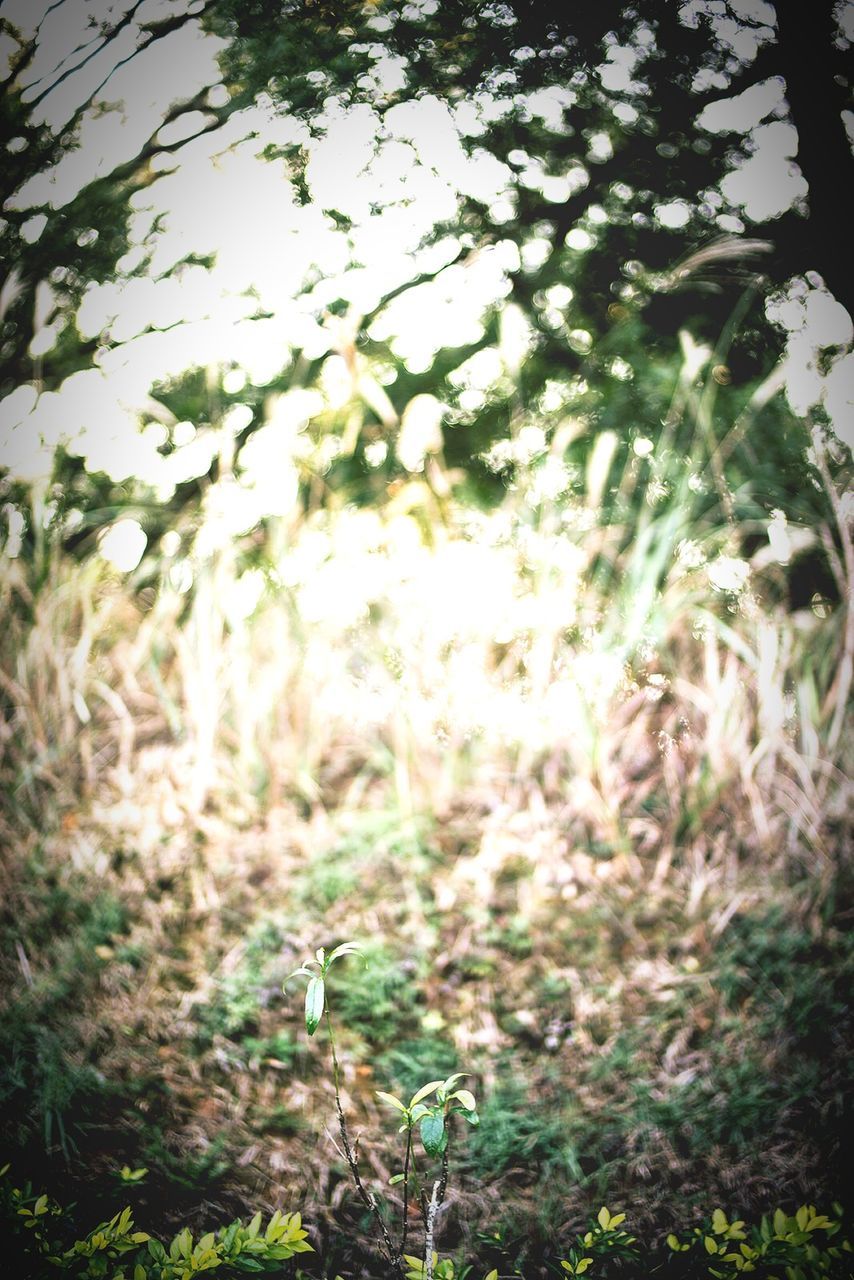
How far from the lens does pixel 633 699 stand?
1462mm

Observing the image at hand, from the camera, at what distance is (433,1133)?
700mm

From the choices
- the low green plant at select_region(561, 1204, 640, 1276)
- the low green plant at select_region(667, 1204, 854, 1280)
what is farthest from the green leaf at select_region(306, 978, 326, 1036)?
the low green plant at select_region(667, 1204, 854, 1280)

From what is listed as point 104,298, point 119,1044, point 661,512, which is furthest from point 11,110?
point 119,1044

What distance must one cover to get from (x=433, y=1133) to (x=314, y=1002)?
20 cm

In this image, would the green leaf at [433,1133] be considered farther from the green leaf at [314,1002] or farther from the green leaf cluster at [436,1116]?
the green leaf at [314,1002]

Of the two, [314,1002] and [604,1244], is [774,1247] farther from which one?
[314,1002]

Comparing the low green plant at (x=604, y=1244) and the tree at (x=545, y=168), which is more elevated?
the tree at (x=545, y=168)

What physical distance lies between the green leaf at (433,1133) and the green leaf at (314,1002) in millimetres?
171

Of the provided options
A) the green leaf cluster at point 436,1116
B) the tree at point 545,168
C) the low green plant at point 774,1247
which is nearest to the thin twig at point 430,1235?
the green leaf cluster at point 436,1116

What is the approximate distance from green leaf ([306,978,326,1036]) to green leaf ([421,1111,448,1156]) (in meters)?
0.17

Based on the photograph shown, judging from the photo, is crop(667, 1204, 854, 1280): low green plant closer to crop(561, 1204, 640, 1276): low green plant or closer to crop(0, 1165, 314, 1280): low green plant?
crop(561, 1204, 640, 1276): low green plant

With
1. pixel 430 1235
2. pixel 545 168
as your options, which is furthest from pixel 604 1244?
pixel 545 168

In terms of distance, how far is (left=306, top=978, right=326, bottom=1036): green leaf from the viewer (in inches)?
28.2

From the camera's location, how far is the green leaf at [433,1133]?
69 centimetres
